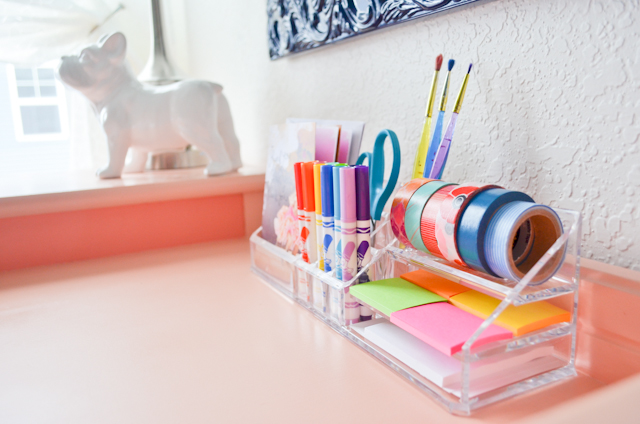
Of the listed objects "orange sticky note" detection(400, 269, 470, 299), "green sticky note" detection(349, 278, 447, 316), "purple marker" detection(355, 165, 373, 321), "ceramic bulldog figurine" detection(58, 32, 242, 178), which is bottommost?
"green sticky note" detection(349, 278, 447, 316)

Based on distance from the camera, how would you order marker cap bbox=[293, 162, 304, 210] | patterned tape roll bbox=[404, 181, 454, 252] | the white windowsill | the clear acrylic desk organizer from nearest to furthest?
the clear acrylic desk organizer → patterned tape roll bbox=[404, 181, 454, 252] → marker cap bbox=[293, 162, 304, 210] → the white windowsill

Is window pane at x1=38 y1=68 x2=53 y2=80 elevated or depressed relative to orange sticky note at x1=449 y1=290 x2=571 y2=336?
elevated

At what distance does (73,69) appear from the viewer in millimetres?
857

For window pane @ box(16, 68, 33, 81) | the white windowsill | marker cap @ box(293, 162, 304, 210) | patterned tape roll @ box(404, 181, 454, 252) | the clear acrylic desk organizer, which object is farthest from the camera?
window pane @ box(16, 68, 33, 81)

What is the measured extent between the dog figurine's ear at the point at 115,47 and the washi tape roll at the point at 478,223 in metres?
0.76

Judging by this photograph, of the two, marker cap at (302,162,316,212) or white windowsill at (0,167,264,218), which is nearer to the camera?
marker cap at (302,162,316,212)

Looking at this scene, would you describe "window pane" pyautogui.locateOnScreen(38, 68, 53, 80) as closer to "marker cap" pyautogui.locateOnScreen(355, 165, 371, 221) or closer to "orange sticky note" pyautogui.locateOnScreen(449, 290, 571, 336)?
"marker cap" pyautogui.locateOnScreen(355, 165, 371, 221)

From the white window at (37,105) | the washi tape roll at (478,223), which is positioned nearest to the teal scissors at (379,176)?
the washi tape roll at (478,223)

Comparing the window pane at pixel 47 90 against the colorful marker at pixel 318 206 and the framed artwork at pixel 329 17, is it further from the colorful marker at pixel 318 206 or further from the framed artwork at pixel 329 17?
the colorful marker at pixel 318 206

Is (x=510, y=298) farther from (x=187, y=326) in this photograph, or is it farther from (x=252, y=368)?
(x=187, y=326)

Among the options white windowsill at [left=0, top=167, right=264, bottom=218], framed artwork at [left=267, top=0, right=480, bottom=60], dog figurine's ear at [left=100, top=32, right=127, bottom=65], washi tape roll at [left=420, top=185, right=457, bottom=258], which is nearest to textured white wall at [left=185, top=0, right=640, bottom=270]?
framed artwork at [left=267, top=0, right=480, bottom=60]

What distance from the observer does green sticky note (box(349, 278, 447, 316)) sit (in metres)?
0.42

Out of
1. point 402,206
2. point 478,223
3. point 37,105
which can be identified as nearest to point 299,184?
point 402,206

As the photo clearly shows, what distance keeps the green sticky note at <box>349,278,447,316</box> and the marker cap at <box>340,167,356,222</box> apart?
72 mm
